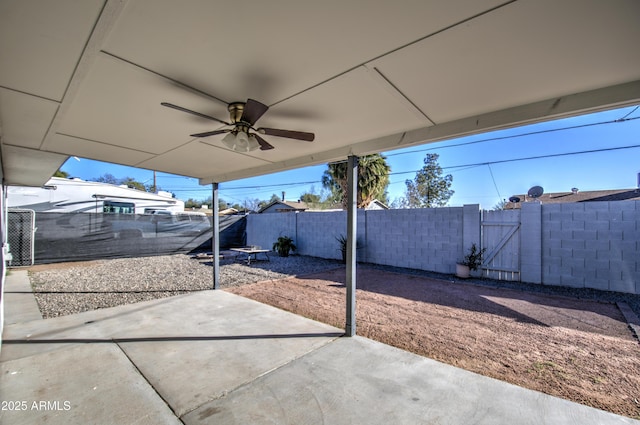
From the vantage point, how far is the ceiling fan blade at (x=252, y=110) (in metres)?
1.91

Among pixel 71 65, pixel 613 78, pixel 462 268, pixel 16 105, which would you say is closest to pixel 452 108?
pixel 613 78

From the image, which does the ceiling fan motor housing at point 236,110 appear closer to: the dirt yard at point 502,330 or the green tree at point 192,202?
the dirt yard at point 502,330

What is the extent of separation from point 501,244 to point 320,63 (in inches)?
241

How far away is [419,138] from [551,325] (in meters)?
3.00

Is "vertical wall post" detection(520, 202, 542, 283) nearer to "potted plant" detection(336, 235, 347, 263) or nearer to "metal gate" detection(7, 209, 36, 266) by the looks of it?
"potted plant" detection(336, 235, 347, 263)

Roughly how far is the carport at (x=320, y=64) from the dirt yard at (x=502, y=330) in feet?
6.89

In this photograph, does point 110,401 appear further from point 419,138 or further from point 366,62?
point 419,138

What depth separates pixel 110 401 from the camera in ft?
6.64

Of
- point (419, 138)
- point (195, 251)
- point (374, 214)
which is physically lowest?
point (195, 251)

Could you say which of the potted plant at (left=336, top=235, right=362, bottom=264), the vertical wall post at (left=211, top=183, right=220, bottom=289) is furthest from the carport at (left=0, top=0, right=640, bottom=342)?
the potted plant at (left=336, top=235, right=362, bottom=264)

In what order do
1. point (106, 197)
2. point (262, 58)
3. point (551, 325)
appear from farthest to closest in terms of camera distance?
point (106, 197) → point (551, 325) → point (262, 58)

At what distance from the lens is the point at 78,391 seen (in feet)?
7.00

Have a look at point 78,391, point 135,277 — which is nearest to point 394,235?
point 135,277

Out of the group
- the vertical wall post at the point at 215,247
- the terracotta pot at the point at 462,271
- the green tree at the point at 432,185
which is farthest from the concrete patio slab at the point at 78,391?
the green tree at the point at 432,185
